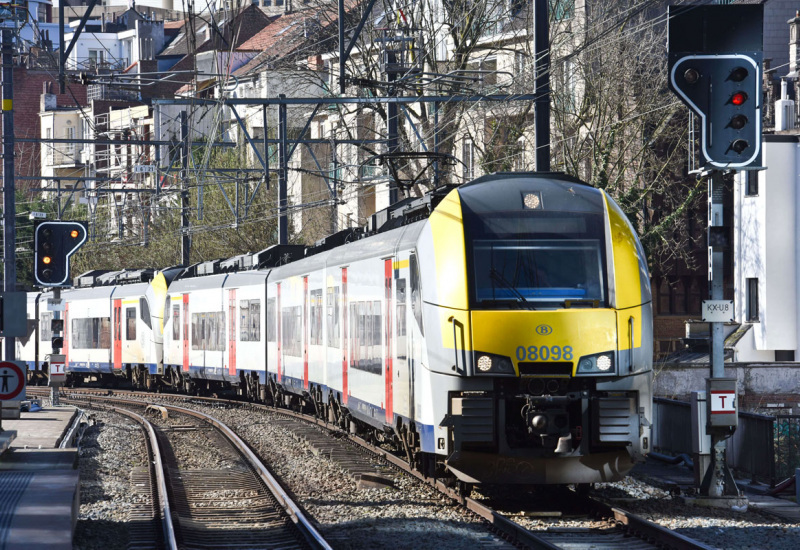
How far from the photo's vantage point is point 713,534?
11.4 metres

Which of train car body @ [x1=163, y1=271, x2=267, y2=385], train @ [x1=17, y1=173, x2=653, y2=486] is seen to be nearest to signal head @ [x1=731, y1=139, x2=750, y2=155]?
train @ [x1=17, y1=173, x2=653, y2=486]

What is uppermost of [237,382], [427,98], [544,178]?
[427,98]

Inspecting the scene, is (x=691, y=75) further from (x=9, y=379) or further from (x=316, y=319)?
(x=316, y=319)

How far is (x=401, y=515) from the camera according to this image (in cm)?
1278

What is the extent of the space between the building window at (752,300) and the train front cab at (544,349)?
100 feet

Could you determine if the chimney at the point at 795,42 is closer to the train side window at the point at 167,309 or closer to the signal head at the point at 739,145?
the train side window at the point at 167,309

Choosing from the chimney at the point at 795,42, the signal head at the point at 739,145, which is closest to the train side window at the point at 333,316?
the signal head at the point at 739,145

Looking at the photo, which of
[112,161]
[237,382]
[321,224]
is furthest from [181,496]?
[112,161]

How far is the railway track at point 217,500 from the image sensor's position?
12039 millimetres

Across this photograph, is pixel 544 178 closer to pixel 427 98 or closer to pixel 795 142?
pixel 427 98

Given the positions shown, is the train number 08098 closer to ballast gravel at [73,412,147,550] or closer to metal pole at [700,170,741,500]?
metal pole at [700,170,741,500]

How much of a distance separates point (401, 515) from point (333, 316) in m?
7.64

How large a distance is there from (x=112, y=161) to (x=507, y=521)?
73.0 m

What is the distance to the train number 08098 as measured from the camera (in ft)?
40.0
